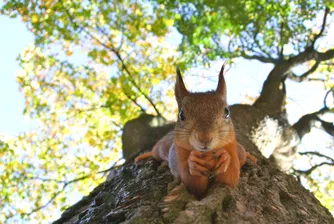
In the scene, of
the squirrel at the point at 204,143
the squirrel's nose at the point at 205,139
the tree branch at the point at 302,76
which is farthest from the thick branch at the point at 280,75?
the squirrel's nose at the point at 205,139

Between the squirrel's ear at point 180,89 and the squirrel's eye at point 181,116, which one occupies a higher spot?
the squirrel's ear at point 180,89

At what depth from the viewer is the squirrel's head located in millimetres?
2250

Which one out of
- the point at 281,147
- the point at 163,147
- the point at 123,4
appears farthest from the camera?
the point at 123,4

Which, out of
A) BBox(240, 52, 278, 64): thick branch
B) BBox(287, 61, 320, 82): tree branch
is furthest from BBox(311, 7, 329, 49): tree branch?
BBox(240, 52, 278, 64): thick branch

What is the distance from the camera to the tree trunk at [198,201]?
2.30 meters

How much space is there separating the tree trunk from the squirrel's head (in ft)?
1.15

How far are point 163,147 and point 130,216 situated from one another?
1269 mm

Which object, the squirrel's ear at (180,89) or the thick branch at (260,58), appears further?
the thick branch at (260,58)

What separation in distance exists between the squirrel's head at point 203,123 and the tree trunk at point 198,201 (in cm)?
35

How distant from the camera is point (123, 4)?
7371mm

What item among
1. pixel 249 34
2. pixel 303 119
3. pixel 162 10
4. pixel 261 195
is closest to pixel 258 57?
pixel 249 34

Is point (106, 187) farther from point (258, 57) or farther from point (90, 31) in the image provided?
point (258, 57)

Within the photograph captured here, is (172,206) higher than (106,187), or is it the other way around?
(106,187)

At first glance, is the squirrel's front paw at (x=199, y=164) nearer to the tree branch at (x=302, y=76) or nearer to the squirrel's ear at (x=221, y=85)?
the squirrel's ear at (x=221, y=85)
